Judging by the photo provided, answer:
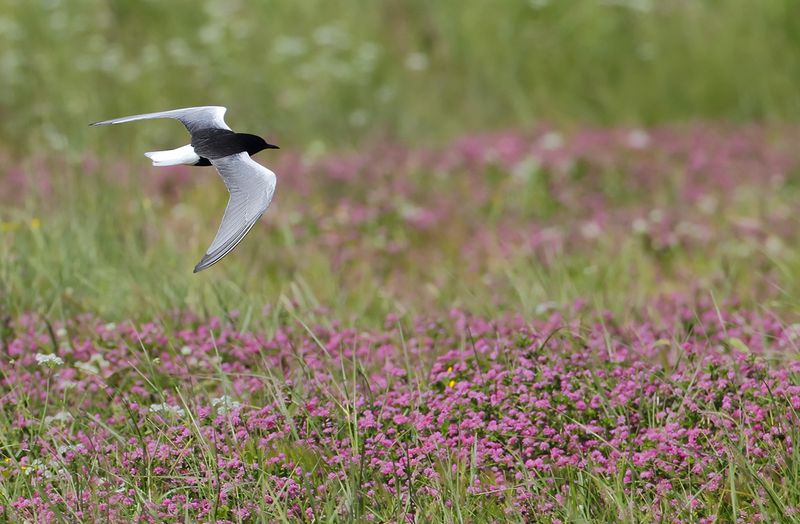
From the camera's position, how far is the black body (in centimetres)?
265

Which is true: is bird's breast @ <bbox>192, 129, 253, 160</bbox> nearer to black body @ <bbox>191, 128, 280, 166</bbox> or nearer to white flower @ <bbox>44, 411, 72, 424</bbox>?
black body @ <bbox>191, 128, 280, 166</bbox>

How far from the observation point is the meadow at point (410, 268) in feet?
9.27

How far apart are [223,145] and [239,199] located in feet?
0.91

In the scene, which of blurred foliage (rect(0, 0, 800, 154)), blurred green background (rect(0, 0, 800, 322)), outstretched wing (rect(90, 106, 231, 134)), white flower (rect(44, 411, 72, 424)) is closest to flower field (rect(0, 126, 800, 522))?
white flower (rect(44, 411, 72, 424))

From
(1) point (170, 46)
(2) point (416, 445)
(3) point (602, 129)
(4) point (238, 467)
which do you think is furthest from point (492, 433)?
(1) point (170, 46)

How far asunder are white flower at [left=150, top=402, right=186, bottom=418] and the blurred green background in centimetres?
225

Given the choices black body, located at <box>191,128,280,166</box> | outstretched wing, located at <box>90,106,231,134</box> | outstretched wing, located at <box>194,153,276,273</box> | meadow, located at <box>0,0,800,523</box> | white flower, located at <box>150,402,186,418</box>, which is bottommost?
meadow, located at <box>0,0,800,523</box>

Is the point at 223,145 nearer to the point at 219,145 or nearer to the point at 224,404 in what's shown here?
the point at 219,145

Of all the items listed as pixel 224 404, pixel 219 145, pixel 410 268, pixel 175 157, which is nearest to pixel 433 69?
pixel 410 268

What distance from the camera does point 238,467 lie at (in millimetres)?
2814

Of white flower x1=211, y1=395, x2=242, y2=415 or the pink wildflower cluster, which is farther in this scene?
white flower x1=211, y1=395, x2=242, y2=415

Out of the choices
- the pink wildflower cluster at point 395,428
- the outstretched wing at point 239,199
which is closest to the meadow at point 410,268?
the pink wildflower cluster at point 395,428

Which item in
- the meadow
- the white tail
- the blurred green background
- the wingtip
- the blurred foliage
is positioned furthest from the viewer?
the blurred foliage

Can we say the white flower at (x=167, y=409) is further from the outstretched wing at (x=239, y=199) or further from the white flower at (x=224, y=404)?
the outstretched wing at (x=239, y=199)
